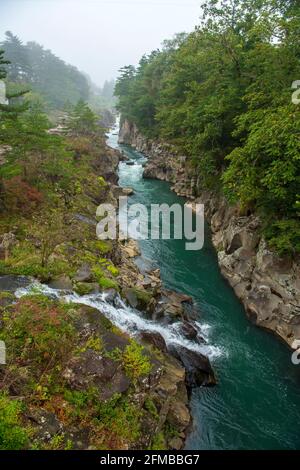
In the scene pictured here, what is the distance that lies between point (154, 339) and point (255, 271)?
8.15 meters

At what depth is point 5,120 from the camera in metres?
18.5

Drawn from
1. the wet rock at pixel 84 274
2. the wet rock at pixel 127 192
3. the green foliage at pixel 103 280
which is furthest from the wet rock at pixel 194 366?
the wet rock at pixel 127 192

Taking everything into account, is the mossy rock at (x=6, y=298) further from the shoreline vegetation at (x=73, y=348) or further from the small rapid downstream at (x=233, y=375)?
the small rapid downstream at (x=233, y=375)

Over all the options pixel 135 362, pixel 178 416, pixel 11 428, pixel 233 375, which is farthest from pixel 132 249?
pixel 11 428

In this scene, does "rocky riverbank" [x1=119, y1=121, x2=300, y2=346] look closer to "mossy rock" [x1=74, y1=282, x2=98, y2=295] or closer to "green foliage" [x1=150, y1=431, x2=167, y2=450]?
"green foliage" [x1=150, y1=431, x2=167, y2=450]

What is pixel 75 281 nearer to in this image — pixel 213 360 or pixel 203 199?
pixel 213 360

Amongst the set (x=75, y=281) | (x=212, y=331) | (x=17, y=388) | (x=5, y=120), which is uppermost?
(x=5, y=120)

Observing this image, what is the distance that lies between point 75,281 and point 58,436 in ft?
22.8

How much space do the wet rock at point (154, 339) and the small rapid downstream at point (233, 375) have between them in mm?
617

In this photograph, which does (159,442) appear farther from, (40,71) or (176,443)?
(40,71)

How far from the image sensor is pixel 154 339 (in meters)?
13.5

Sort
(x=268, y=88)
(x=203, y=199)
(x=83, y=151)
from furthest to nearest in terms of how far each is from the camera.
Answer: (x=83, y=151), (x=203, y=199), (x=268, y=88)

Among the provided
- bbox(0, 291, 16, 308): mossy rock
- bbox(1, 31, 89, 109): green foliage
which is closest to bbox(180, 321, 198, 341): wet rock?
bbox(0, 291, 16, 308): mossy rock
